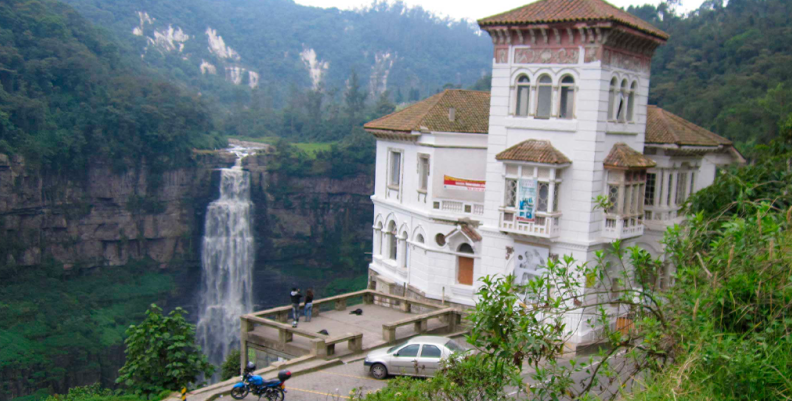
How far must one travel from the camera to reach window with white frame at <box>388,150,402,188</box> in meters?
31.7

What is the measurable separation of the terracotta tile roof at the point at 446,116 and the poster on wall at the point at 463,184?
1.99m

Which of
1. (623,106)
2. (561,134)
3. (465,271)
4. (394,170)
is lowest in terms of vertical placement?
(465,271)

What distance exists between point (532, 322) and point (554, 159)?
50.3 feet

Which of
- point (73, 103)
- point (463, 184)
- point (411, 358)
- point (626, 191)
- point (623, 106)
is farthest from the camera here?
point (73, 103)

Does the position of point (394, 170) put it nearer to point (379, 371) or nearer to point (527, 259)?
point (527, 259)

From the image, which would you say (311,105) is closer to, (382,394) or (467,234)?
(467,234)

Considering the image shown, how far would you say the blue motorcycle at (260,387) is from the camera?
17.2 meters

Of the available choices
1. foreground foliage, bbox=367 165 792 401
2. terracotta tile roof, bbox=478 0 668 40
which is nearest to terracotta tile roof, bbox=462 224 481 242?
terracotta tile roof, bbox=478 0 668 40

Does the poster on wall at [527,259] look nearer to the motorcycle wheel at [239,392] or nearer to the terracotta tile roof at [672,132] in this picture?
the terracotta tile roof at [672,132]

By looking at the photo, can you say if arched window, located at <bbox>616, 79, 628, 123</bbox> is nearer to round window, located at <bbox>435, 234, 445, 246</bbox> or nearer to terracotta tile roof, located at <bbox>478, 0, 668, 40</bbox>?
terracotta tile roof, located at <bbox>478, 0, 668, 40</bbox>

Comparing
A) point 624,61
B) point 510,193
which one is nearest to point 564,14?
point 624,61

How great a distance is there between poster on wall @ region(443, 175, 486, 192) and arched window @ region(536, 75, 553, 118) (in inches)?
161

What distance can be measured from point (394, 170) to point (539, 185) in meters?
9.12

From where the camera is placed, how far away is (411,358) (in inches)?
747
